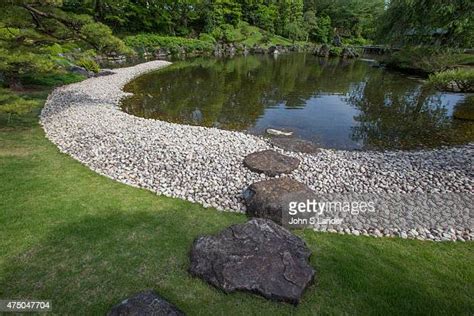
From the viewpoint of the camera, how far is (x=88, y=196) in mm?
5559

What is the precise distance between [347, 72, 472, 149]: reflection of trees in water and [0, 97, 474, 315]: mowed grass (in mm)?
6103

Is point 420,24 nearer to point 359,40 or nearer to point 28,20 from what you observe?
point 28,20

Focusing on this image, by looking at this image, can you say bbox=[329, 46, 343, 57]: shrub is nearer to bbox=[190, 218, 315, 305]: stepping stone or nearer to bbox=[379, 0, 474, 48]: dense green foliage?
bbox=[379, 0, 474, 48]: dense green foliage

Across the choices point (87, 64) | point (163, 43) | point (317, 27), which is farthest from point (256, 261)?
point (317, 27)

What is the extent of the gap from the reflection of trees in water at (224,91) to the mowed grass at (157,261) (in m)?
6.37

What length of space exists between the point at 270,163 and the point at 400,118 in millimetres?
8898

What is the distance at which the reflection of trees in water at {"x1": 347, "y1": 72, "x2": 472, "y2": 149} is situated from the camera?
10.4 meters

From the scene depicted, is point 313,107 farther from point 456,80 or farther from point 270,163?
point 456,80

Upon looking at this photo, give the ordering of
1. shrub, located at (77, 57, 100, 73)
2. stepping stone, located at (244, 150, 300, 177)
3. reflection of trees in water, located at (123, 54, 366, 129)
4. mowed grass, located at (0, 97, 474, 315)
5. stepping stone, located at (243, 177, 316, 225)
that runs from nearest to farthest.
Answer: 1. mowed grass, located at (0, 97, 474, 315)
2. stepping stone, located at (243, 177, 316, 225)
3. stepping stone, located at (244, 150, 300, 177)
4. reflection of trees in water, located at (123, 54, 366, 129)
5. shrub, located at (77, 57, 100, 73)

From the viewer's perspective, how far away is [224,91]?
1658cm

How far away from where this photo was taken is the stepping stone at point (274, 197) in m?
4.97

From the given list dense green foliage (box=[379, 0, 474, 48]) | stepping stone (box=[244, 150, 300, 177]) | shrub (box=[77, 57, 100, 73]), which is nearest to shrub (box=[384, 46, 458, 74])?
dense green foliage (box=[379, 0, 474, 48])

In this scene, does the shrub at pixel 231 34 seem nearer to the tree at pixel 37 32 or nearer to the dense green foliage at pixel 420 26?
the dense green foliage at pixel 420 26

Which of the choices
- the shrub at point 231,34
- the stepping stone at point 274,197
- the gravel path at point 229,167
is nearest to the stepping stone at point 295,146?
the gravel path at point 229,167
